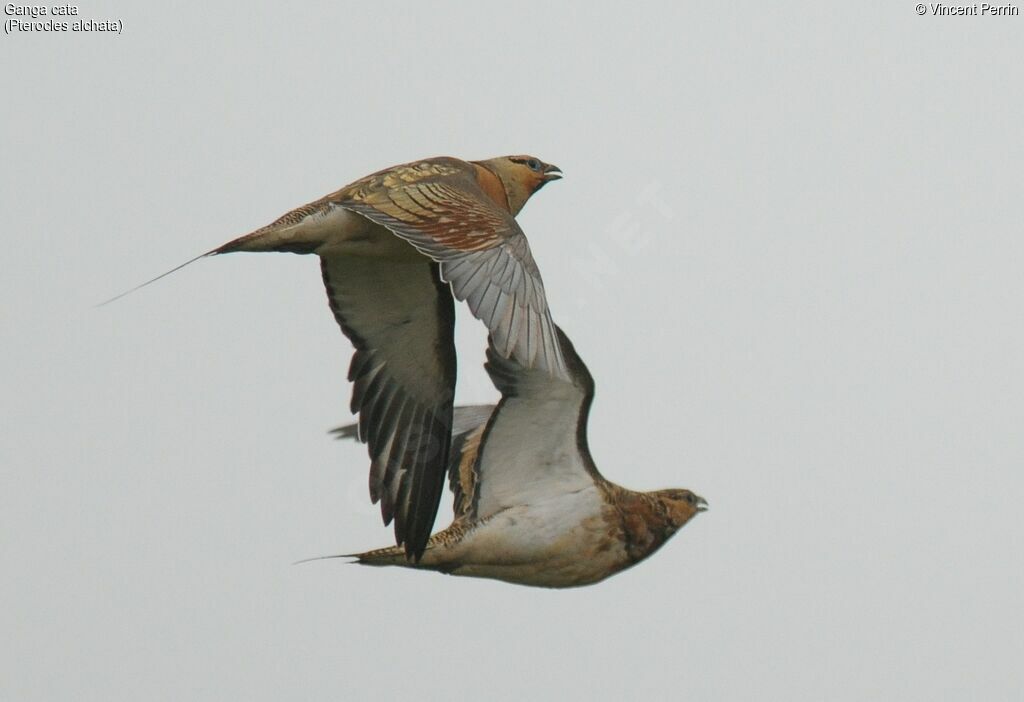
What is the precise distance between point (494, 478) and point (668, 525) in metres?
1.00

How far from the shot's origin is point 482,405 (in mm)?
14734

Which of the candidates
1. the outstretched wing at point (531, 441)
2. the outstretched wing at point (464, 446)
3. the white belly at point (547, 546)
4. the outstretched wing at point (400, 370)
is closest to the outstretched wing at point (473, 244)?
the outstretched wing at point (400, 370)

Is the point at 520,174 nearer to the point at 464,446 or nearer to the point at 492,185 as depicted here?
the point at 492,185

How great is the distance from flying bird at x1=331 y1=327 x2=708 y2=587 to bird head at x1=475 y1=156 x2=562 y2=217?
1235mm

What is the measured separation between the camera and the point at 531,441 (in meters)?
13.1

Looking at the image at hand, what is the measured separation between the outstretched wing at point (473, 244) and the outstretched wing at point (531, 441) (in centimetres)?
107

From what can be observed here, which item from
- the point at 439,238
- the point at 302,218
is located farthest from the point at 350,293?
the point at 439,238

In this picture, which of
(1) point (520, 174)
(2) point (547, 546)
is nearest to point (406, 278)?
(1) point (520, 174)

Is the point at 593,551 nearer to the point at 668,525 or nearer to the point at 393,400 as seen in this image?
the point at 668,525

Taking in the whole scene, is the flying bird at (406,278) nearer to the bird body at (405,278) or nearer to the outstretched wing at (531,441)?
the bird body at (405,278)

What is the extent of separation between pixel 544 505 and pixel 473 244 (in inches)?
80.0

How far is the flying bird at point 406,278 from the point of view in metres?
12.1

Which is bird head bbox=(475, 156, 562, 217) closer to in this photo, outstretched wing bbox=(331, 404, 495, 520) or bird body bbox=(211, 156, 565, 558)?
bird body bbox=(211, 156, 565, 558)

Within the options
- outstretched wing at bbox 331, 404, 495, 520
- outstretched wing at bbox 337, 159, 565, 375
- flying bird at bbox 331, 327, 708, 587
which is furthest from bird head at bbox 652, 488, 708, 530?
outstretched wing at bbox 337, 159, 565, 375
